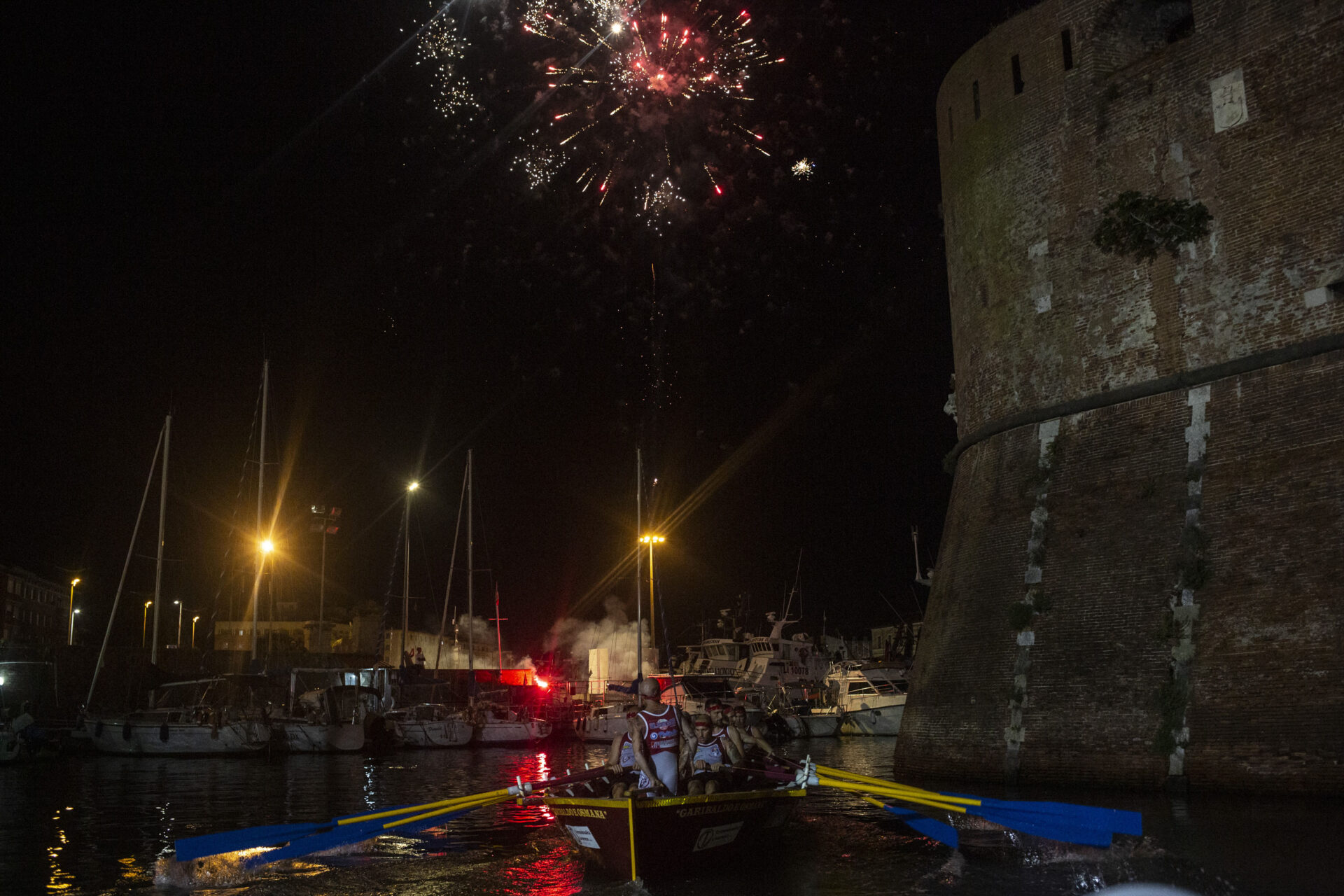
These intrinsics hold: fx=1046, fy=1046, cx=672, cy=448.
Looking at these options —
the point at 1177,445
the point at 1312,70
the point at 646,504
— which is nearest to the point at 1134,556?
the point at 1177,445

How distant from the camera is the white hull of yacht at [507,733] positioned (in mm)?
44188

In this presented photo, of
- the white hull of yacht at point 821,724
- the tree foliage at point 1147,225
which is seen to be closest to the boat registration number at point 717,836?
the tree foliage at point 1147,225

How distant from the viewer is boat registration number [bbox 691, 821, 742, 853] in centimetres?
1291

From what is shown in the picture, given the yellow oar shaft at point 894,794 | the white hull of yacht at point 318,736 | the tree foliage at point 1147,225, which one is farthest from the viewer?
the white hull of yacht at point 318,736

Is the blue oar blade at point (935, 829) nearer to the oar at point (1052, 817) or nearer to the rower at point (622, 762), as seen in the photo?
the oar at point (1052, 817)

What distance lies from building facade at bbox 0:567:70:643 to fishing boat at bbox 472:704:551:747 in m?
74.1

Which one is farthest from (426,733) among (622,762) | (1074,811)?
(1074,811)

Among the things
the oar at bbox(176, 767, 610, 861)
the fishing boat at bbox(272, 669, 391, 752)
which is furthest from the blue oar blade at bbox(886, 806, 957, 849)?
the fishing boat at bbox(272, 669, 391, 752)

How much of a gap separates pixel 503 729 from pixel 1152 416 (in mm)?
32389

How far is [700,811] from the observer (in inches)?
500

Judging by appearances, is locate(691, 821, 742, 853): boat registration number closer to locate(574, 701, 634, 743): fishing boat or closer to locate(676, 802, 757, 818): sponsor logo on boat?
locate(676, 802, 757, 818): sponsor logo on boat

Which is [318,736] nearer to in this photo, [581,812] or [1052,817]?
[581,812]

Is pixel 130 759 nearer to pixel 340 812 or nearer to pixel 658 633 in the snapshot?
pixel 340 812

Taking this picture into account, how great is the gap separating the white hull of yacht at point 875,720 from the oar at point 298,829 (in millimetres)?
31014
